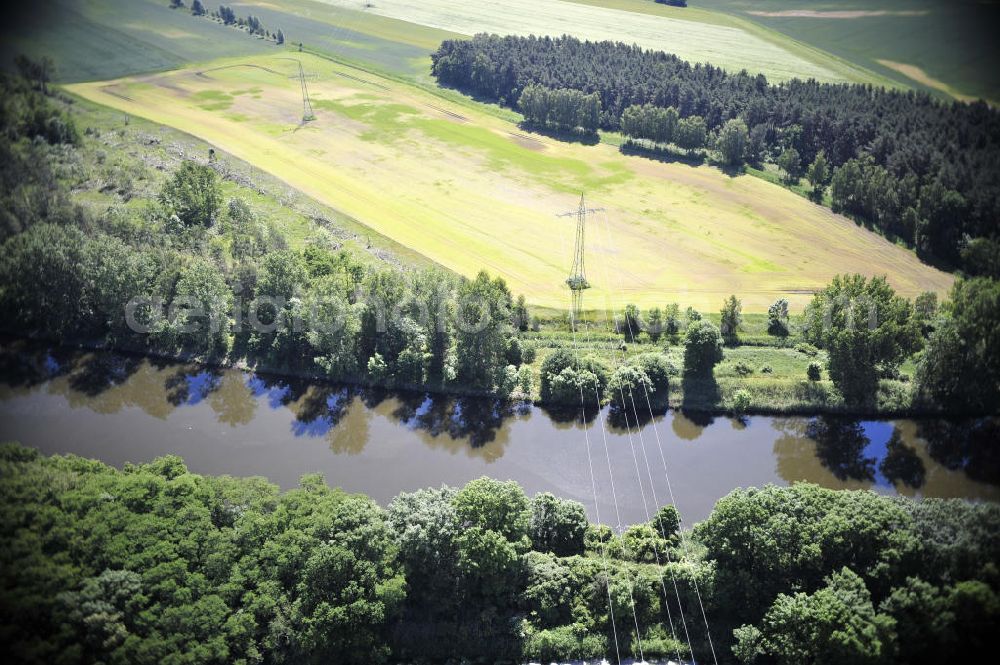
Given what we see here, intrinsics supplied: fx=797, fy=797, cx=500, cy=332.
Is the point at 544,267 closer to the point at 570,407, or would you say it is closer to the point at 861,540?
the point at 570,407

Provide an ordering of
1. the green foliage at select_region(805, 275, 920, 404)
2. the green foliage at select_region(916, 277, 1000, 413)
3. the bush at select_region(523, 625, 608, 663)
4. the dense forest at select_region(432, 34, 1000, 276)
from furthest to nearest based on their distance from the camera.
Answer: the dense forest at select_region(432, 34, 1000, 276)
the green foliage at select_region(805, 275, 920, 404)
the green foliage at select_region(916, 277, 1000, 413)
the bush at select_region(523, 625, 608, 663)

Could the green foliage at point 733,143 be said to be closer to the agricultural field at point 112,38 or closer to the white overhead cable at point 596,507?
the white overhead cable at point 596,507

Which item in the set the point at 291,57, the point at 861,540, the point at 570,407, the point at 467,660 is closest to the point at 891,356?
the point at 861,540

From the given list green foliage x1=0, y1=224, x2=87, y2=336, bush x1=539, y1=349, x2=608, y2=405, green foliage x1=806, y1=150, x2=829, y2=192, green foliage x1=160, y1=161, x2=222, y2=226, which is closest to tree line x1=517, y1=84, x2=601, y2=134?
green foliage x1=806, y1=150, x2=829, y2=192

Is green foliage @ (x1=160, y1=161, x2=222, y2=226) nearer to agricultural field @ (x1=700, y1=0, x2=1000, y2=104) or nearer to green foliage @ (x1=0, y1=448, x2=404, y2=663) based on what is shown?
green foliage @ (x1=0, y1=448, x2=404, y2=663)

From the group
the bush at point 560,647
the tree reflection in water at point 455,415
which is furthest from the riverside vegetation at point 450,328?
the bush at point 560,647

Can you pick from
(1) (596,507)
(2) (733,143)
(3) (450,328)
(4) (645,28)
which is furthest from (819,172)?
(4) (645,28)
